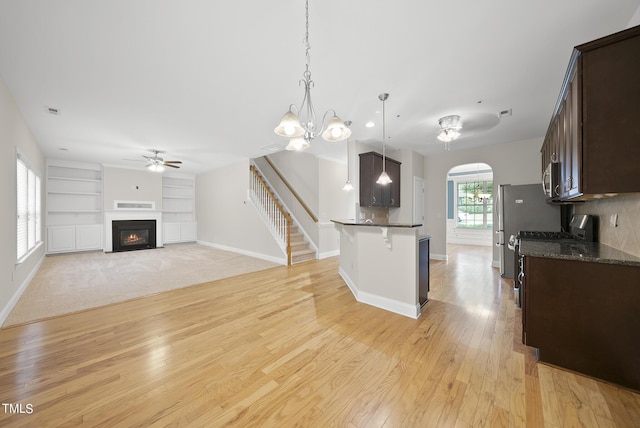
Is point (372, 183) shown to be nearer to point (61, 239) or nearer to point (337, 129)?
point (337, 129)

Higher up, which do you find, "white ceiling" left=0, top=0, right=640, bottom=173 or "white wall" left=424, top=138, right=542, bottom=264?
"white ceiling" left=0, top=0, right=640, bottom=173

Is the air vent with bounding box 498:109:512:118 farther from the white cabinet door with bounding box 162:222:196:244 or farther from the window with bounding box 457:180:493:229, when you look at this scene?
the white cabinet door with bounding box 162:222:196:244

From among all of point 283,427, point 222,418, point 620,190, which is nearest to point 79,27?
point 222,418

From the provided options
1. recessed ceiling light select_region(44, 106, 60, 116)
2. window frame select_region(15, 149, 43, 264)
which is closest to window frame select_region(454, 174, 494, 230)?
recessed ceiling light select_region(44, 106, 60, 116)

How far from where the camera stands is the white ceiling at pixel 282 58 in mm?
1832

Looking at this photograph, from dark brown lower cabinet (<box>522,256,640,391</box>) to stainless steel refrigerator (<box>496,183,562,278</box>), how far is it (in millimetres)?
2257

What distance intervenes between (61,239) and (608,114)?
1111 cm

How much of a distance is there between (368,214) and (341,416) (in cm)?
442

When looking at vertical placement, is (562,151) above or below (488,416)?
above

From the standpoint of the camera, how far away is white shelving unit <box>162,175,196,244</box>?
9.02m

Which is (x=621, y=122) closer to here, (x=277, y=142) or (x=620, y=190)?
(x=620, y=190)

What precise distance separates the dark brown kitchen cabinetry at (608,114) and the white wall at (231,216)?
5.17 meters

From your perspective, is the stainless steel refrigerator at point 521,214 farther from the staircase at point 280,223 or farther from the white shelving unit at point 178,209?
the white shelving unit at point 178,209

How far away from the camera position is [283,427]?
141 cm
